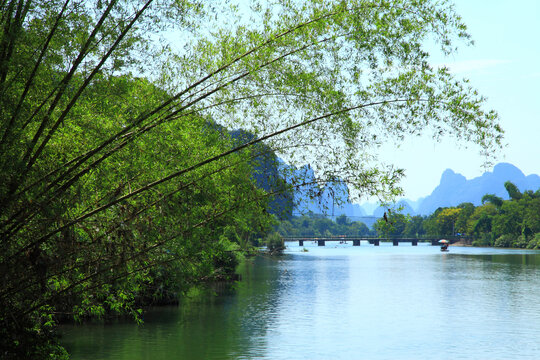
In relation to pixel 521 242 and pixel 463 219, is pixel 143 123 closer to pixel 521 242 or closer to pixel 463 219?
pixel 521 242

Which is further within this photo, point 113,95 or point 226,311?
point 226,311

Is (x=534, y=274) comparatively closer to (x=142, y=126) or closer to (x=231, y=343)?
(x=231, y=343)

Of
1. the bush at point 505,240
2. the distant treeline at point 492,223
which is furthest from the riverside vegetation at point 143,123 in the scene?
the bush at point 505,240

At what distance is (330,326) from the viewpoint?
19219 mm

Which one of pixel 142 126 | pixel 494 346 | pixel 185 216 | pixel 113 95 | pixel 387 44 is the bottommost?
pixel 494 346

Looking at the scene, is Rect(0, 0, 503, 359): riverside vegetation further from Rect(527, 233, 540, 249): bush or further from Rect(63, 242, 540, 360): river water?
Rect(527, 233, 540, 249): bush

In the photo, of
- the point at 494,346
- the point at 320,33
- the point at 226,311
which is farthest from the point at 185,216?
the point at 226,311

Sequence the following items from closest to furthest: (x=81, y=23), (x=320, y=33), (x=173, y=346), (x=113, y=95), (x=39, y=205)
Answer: (x=39, y=205) → (x=81, y=23) → (x=320, y=33) → (x=113, y=95) → (x=173, y=346)

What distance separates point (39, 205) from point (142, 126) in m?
1.61

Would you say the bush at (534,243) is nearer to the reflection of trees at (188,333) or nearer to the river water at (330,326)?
the river water at (330,326)

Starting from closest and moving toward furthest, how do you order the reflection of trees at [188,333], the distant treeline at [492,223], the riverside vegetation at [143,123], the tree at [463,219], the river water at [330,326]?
Answer: the riverside vegetation at [143,123], the reflection of trees at [188,333], the river water at [330,326], the distant treeline at [492,223], the tree at [463,219]

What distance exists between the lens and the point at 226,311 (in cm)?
2136

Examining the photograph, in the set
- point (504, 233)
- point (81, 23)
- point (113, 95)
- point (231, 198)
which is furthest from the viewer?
point (504, 233)

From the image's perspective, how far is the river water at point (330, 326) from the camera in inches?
603
